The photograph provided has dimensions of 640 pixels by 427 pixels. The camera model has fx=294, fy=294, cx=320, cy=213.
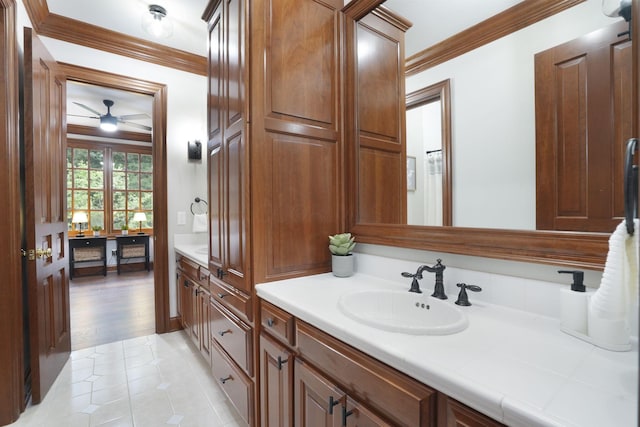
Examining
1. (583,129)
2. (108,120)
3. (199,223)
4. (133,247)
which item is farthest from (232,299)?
(133,247)

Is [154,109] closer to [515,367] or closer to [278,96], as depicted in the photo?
[278,96]

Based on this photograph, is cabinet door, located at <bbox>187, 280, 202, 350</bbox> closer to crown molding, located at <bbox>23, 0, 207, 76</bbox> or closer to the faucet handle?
the faucet handle

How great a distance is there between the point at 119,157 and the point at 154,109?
3.72 meters

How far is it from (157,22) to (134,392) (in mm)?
2642

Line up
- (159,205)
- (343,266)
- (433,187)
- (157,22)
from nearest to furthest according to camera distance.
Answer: (433,187), (343,266), (157,22), (159,205)

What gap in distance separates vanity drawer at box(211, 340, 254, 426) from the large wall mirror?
1.05 m

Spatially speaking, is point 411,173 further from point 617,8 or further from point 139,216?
point 139,216

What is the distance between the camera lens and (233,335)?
1.55 m

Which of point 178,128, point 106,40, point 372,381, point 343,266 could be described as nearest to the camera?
point 372,381

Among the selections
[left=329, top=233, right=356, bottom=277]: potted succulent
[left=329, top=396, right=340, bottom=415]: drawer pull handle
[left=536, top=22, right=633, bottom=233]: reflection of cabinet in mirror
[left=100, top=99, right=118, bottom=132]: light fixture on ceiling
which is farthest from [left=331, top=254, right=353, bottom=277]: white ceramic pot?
[left=100, top=99, right=118, bottom=132]: light fixture on ceiling

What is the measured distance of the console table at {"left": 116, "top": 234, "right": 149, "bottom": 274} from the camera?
5414 millimetres

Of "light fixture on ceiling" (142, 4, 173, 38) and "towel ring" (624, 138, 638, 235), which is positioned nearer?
"towel ring" (624, 138, 638, 235)

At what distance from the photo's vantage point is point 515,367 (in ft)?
2.07

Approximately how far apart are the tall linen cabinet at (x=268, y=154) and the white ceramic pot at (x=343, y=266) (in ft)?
0.34
